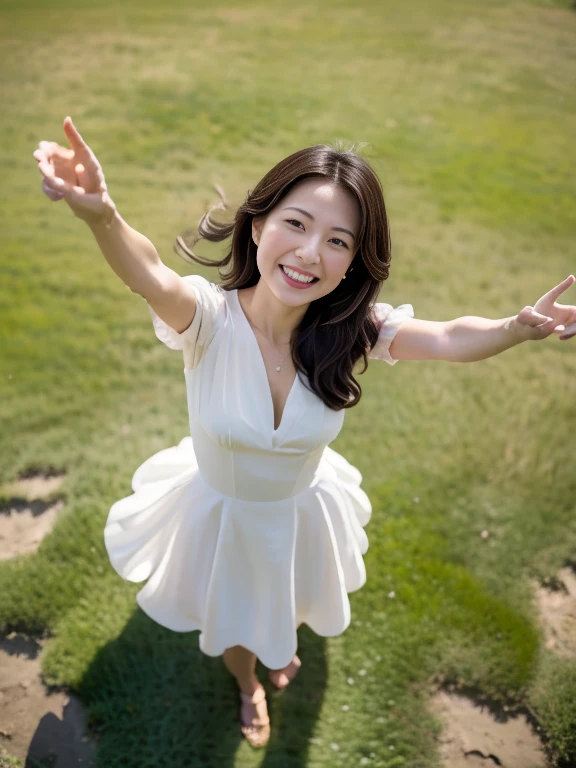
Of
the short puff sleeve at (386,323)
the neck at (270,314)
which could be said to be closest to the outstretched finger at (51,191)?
the neck at (270,314)

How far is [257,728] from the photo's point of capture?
2.85 meters

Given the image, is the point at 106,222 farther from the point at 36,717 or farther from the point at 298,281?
the point at 36,717

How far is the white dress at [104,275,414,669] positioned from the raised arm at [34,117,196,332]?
4.4 inches

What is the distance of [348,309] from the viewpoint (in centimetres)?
233

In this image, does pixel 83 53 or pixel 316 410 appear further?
pixel 83 53

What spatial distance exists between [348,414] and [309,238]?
2461 mm

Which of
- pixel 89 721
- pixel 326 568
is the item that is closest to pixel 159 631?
pixel 89 721

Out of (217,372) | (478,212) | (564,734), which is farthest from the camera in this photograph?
(478,212)

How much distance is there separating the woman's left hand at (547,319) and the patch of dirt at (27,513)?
2.57m

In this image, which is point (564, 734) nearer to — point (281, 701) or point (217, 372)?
point (281, 701)

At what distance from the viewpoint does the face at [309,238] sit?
2072 millimetres

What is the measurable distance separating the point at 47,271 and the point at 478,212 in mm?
4256

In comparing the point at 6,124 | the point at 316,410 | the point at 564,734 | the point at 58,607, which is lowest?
the point at 564,734

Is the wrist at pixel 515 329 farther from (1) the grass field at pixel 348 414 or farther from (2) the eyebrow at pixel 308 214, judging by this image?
(1) the grass field at pixel 348 414
